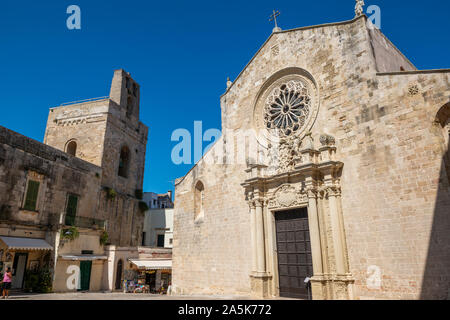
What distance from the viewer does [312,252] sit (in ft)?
32.7

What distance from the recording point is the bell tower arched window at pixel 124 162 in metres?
24.5

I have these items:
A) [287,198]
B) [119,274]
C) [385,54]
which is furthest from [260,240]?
[119,274]

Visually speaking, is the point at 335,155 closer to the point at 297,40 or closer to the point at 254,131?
the point at 254,131

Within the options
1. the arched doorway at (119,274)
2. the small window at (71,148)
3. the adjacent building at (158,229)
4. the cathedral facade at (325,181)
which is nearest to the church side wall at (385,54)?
the cathedral facade at (325,181)

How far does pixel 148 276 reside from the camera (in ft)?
73.6

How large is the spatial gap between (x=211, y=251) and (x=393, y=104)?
9.08 meters

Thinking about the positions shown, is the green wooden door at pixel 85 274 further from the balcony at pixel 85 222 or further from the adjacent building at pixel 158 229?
the adjacent building at pixel 158 229

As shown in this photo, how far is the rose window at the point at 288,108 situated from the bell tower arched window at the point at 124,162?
15.0 meters

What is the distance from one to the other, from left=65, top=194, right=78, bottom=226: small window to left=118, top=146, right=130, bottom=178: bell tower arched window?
5975 mm

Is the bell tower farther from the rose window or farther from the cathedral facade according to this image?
the rose window

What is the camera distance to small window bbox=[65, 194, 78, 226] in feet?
58.3

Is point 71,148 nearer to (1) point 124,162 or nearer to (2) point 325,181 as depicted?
(1) point 124,162

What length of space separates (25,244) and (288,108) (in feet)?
44.3

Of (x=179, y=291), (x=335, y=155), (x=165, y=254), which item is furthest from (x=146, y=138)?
(x=335, y=155)
